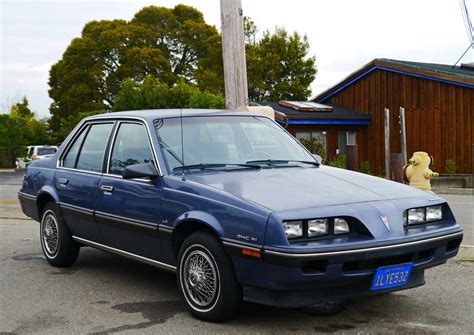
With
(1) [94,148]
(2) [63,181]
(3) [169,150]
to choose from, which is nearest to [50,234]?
(2) [63,181]

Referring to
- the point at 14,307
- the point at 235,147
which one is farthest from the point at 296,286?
the point at 14,307

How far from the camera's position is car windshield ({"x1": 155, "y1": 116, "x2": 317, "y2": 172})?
5.59 meters

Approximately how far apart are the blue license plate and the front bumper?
0.03 m

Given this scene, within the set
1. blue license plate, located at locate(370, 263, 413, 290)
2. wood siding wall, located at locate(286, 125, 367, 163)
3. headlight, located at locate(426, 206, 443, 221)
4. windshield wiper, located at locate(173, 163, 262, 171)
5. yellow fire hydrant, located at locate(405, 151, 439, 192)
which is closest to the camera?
blue license plate, located at locate(370, 263, 413, 290)

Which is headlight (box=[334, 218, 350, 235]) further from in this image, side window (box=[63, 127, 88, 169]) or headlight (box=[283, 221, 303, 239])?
side window (box=[63, 127, 88, 169])

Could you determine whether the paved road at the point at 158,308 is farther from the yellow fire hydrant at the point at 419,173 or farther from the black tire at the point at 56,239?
the yellow fire hydrant at the point at 419,173

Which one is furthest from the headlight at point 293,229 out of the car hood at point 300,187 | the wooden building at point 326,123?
the wooden building at point 326,123

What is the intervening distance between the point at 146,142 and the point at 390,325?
2509mm

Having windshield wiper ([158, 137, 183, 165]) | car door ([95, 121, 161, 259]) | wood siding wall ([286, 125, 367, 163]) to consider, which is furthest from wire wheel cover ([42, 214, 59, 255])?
wood siding wall ([286, 125, 367, 163])

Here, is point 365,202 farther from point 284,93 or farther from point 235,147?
point 284,93

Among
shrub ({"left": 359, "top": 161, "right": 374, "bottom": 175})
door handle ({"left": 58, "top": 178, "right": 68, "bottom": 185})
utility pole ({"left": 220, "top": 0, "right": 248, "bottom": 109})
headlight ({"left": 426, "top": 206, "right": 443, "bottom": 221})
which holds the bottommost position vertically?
shrub ({"left": 359, "top": 161, "right": 374, "bottom": 175})

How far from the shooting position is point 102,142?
6543 millimetres

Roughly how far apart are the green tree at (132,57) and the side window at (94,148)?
38.8 meters

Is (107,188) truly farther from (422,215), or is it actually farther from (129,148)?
(422,215)
